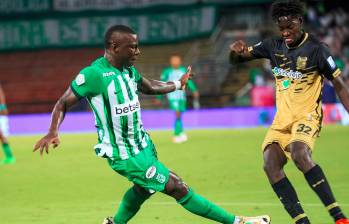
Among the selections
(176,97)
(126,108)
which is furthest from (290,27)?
(176,97)

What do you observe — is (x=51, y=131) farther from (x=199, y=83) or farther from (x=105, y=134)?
(x=199, y=83)

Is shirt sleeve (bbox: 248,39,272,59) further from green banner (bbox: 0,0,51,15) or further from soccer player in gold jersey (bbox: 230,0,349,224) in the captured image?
green banner (bbox: 0,0,51,15)

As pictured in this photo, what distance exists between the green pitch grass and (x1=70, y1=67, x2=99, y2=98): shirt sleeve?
2.09m

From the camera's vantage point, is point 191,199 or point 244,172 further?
point 244,172

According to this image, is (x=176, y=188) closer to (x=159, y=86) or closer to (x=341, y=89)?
(x=159, y=86)

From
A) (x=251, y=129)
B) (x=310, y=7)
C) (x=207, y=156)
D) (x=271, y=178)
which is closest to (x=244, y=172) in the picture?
(x=207, y=156)

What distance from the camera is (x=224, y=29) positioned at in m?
34.2

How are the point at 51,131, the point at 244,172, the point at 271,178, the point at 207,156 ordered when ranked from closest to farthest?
1. the point at 51,131
2. the point at 271,178
3. the point at 244,172
4. the point at 207,156

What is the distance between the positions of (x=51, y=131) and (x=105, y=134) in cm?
52

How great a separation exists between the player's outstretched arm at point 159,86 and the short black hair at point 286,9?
3.99ft

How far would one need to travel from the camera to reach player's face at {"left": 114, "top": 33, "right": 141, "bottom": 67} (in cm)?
733

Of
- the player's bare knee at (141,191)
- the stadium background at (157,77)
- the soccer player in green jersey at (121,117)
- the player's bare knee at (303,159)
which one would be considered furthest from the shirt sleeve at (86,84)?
the stadium background at (157,77)

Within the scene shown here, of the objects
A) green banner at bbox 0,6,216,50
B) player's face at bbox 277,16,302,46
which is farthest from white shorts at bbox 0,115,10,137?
player's face at bbox 277,16,302,46

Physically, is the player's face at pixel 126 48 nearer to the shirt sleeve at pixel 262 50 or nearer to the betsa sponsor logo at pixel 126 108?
the betsa sponsor logo at pixel 126 108
